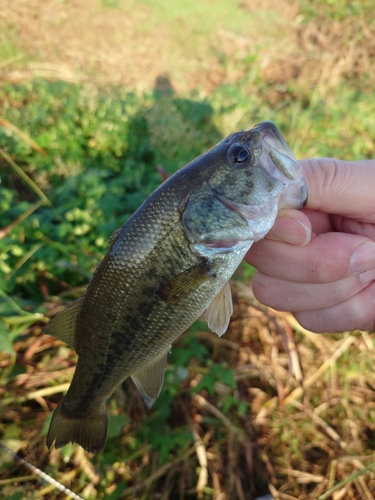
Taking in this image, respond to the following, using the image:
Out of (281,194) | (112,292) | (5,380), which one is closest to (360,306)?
(281,194)

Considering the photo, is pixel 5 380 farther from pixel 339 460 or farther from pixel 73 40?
pixel 73 40

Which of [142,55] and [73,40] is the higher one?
[73,40]

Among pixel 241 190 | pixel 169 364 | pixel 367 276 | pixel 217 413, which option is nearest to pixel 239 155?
pixel 241 190

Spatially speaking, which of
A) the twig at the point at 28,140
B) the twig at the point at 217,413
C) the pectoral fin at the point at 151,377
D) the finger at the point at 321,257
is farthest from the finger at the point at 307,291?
the twig at the point at 28,140

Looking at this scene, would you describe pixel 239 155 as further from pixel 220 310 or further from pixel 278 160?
pixel 220 310

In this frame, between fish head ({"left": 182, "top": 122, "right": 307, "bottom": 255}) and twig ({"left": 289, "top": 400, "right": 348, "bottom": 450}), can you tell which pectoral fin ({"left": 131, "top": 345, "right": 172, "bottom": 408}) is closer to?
fish head ({"left": 182, "top": 122, "right": 307, "bottom": 255})

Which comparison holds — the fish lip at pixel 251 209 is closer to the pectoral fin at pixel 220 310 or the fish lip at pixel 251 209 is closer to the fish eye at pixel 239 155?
the fish eye at pixel 239 155
